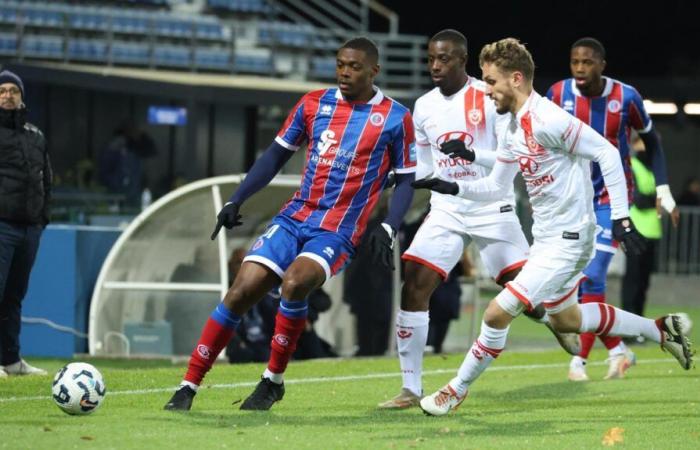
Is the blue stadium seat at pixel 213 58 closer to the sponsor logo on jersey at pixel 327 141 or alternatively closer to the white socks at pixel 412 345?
the white socks at pixel 412 345

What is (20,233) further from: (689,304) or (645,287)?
(689,304)

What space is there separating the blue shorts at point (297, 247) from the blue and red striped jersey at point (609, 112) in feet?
9.61

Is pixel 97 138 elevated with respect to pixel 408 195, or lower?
lower

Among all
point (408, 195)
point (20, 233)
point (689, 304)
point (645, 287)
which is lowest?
point (689, 304)

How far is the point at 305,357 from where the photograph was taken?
46.5ft

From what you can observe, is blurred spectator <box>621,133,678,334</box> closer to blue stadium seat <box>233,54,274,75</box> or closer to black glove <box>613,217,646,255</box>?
black glove <box>613,217,646,255</box>

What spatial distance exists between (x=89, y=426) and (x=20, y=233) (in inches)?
145

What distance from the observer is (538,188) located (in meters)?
7.99

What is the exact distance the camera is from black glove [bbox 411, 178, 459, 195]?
7.89 metres

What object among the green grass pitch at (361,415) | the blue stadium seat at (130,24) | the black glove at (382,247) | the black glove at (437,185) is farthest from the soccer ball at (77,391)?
the blue stadium seat at (130,24)

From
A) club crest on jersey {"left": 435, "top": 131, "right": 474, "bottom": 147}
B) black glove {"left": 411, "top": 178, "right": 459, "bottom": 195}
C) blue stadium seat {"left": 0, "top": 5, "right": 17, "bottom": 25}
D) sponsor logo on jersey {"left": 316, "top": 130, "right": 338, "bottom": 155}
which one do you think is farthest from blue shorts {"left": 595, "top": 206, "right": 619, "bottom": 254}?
blue stadium seat {"left": 0, "top": 5, "right": 17, "bottom": 25}


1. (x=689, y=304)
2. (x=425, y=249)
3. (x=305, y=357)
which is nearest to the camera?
(x=425, y=249)

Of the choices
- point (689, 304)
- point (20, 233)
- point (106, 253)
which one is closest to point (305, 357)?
point (106, 253)


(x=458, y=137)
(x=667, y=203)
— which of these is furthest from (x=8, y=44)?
(x=458, y=137)
